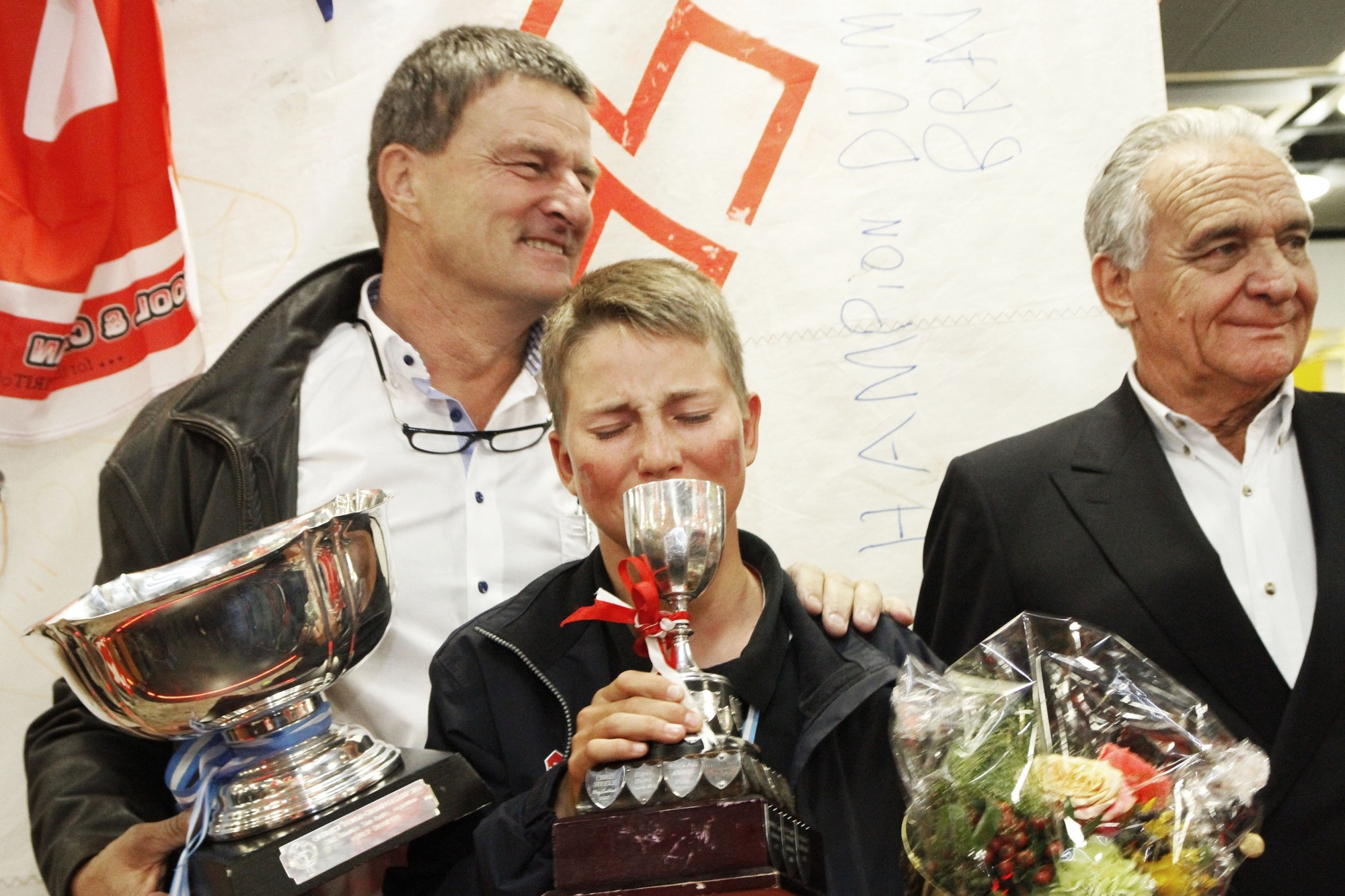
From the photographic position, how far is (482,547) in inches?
76.9

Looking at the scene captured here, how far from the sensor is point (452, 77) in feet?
7.00

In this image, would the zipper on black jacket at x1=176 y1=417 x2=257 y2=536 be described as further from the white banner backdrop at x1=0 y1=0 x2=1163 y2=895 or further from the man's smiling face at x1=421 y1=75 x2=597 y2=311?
the white banner backdrop at x1=0 y1=0 x2=1163 y2=895

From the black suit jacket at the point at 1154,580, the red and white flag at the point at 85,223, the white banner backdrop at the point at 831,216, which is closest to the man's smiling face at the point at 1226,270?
the black suit jacket at the point at 1154,580

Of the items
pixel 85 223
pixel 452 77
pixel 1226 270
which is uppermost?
pixel 452 77

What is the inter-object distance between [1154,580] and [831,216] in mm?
1051

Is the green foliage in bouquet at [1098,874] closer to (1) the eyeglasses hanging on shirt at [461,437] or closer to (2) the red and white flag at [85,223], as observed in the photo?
(1) the eyeglasses hanging on shirt at [461,437]

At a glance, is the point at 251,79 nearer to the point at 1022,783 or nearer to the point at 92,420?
the point at 92,420

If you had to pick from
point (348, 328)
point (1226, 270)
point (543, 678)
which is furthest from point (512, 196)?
point (1226, 270)

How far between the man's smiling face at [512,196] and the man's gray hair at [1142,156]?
0.89 metres

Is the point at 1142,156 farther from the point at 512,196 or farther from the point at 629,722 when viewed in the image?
the point at 629,722

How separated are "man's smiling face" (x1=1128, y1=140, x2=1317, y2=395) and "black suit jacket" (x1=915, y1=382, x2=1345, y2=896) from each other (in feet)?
0.35

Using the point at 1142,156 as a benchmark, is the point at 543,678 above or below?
below

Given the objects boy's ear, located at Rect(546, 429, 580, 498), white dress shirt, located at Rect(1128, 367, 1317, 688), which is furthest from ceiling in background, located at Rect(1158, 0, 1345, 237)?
boy's ear, located at Rect(546, 429, 580, 498)

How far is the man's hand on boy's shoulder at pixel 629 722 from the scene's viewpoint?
44.6 inches
